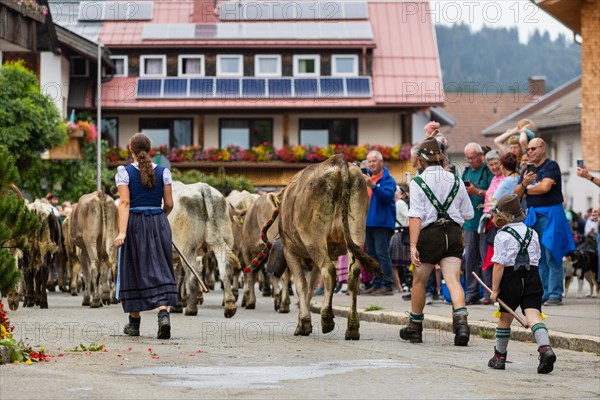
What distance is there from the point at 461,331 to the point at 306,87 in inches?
1825

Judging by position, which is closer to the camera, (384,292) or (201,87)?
(384,292)

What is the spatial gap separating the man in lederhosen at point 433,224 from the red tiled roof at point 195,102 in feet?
147

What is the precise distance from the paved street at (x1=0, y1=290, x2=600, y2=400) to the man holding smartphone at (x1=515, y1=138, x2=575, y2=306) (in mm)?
3746

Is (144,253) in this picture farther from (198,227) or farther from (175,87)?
(175,87)

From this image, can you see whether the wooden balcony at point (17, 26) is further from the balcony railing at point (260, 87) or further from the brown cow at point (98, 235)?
the balcony railing at point (260, 87)

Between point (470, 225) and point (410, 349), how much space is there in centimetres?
580

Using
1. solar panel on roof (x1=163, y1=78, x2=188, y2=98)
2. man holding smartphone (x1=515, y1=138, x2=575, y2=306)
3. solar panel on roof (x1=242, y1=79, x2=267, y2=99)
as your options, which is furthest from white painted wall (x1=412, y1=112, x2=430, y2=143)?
man holding smartphone (x1=515, y1=138, x2=575, y2=306)

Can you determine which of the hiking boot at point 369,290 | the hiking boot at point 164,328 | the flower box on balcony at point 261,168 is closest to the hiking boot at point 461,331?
the hiking boot at point 164,328

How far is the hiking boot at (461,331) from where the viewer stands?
41.6ft

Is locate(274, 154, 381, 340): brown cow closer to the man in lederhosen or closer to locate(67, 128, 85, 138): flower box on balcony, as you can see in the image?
the man in lederhosen

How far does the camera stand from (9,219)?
11852 mm

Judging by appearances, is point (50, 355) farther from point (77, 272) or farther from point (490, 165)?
point (77, 272)

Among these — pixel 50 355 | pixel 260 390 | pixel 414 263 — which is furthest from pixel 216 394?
pixel 414 263

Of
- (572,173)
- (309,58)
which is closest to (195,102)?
(309,58)
